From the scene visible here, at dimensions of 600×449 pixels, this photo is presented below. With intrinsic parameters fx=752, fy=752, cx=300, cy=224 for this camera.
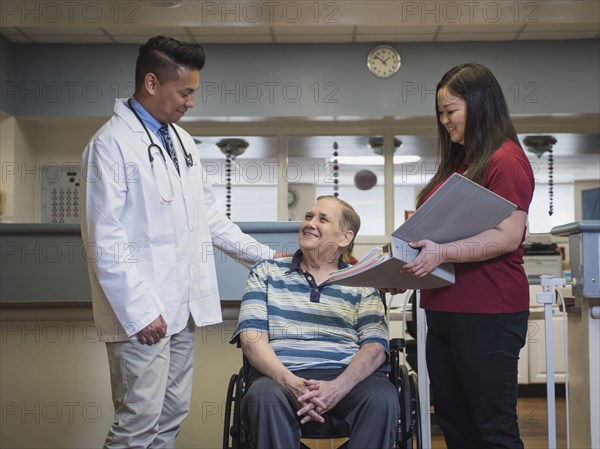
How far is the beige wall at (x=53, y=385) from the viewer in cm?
280

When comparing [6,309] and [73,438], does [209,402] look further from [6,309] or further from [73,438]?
[6,309]

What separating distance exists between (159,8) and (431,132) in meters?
2.30

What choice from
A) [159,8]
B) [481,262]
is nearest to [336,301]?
[481,262]

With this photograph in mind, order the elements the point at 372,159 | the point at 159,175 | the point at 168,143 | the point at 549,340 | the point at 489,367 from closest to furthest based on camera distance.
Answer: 1. the point at 489,367
2. the point at 159,175
3. the point at 168,143
4. the point at 549,340
5. the point at 372,159

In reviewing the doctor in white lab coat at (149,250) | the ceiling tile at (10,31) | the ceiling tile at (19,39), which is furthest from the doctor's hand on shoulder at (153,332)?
the ceiling tile at (19,39)

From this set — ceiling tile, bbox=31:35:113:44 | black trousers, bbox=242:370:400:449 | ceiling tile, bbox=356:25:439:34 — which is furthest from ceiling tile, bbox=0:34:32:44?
black trousers, bbox=242:370:400:449

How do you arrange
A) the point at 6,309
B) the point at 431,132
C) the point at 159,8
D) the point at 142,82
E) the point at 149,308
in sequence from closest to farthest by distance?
the point at 149,308, the point at 142,82, the point at 6,309, the point at 159,8, the point at 431,132

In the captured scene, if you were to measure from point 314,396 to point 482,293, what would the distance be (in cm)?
49

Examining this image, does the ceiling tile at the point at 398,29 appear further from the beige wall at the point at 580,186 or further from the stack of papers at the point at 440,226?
the beige wall at the point at 580,186

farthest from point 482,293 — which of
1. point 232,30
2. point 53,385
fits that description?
point 232,30

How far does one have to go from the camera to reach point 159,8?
4859mm

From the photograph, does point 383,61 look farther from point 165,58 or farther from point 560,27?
point 165,58

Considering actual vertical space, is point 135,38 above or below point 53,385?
above

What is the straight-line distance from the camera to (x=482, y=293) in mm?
1768
